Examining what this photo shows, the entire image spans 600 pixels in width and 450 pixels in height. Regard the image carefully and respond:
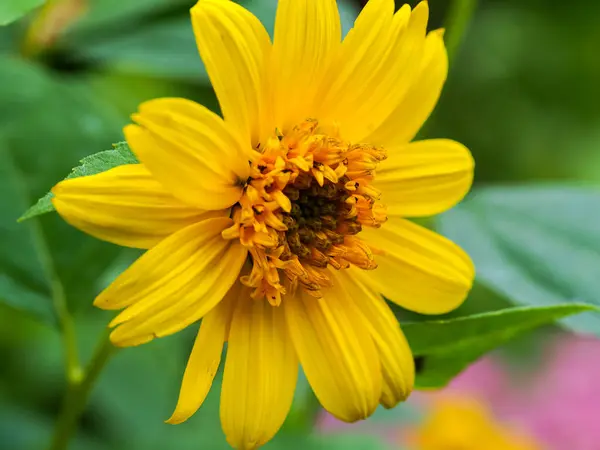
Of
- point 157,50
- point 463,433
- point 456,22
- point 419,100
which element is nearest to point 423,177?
point 419,100

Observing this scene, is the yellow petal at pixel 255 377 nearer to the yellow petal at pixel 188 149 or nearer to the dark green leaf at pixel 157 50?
the yellow petal at pixel 188 149

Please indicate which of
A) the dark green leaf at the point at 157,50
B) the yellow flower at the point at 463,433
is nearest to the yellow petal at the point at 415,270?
the dark green leaf at the point at 157,50

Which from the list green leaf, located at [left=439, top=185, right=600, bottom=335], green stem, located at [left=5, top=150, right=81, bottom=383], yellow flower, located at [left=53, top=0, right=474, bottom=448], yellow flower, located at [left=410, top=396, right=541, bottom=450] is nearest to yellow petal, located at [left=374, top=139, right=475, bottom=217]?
yellow flower, located at [left=53, top=0, right=474, bottom=448]

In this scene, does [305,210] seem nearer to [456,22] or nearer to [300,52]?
[300,52]

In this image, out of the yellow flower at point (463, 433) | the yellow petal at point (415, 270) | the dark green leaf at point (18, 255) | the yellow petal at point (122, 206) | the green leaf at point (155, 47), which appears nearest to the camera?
the yellow petal at point (122, 206)

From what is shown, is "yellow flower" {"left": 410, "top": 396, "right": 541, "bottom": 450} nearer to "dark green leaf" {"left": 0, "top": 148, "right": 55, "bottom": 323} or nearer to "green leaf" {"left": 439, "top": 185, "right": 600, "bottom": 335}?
"green leaf" {"left": 439, "top": 185, "right": 600, "bottom": 335}

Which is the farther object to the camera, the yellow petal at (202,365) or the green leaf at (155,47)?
the green leaf at (155,47)

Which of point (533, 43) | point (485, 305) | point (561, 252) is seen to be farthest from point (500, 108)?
point (561, 252)
